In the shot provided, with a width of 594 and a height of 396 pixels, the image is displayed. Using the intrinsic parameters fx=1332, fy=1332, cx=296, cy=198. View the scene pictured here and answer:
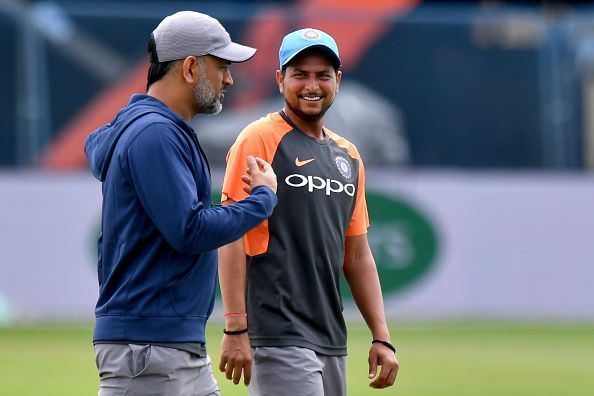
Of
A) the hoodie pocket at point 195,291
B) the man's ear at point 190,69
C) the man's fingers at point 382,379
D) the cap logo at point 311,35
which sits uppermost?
the cap logo at point 311,35

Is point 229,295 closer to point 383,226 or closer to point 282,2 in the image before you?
point 383,226

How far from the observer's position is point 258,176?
15.7ft

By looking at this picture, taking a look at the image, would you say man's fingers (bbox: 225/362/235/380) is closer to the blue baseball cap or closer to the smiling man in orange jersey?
the smiling man in orange jersey

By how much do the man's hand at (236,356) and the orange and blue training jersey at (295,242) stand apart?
0.21 metres

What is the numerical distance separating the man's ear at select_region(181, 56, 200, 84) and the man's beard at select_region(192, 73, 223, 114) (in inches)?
1.0

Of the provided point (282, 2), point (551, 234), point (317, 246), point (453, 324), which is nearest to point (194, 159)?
point (317, 246)

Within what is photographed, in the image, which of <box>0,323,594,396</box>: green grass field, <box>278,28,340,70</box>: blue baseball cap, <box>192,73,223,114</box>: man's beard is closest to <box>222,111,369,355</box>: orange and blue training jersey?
<box>278,28,340,70</box>: blue baseball cap

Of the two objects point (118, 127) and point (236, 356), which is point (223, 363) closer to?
point (236, 356)

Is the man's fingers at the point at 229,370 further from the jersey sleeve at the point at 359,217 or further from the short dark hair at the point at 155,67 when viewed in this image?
the short dark hair at the point at 155,67

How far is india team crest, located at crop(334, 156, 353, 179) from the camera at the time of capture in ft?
18.3

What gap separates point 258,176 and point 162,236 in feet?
1.54

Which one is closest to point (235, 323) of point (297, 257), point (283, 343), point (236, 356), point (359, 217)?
point (236, 356)

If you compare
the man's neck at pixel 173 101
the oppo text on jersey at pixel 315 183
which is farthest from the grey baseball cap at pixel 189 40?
the oppo text on jersey at pixel 315 183

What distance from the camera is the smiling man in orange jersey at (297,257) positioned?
5.24 metres
